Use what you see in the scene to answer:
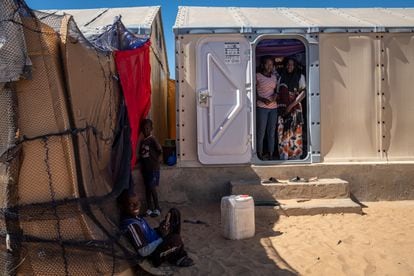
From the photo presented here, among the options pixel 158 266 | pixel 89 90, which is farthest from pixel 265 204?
pixel 89 90

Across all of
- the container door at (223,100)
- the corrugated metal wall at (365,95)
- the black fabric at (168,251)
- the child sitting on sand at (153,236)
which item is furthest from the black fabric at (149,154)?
the corrugated metal wall at (365,95)

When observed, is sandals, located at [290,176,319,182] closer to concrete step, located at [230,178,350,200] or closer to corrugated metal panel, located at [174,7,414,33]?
concrete step, located at [230,178,350,200]

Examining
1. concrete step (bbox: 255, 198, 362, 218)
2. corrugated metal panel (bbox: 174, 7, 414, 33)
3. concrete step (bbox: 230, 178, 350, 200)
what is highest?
corrugated metal panel (bbox: 174, 7, 414, 33)

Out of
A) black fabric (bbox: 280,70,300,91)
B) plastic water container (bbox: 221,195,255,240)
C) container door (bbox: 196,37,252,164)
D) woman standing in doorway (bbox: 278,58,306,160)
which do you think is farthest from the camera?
black fabric (bbox: 280,70,300,91)

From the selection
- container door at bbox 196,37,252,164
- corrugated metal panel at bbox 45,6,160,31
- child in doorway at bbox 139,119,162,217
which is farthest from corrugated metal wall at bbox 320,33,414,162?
corrugated metal panel at bbox 45,6,160,31

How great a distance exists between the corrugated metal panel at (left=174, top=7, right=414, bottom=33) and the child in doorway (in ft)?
6.41

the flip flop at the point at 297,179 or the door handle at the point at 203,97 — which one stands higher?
the door handle at the point at 203,97

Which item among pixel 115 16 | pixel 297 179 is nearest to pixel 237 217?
pixel 297 179

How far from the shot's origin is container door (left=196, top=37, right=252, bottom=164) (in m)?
7.14

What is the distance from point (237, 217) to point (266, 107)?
2.82 metres

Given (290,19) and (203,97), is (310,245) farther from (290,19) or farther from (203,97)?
(290,19)

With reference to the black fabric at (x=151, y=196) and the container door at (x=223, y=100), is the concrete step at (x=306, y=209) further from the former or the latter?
the black fabric at (x=151, y=196)

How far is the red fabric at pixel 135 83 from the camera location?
536cm

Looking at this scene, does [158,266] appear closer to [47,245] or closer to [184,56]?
[47,245]
